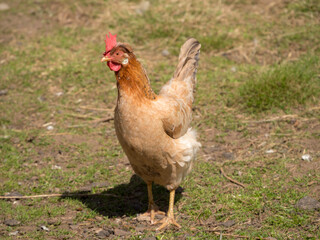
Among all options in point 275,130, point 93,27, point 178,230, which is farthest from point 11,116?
point 275,130

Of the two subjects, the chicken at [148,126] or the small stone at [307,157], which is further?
the small stone at [307,157]

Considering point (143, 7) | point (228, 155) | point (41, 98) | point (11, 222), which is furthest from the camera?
point (143, 7)

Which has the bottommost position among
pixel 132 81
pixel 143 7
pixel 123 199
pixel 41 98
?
pixel 123 199

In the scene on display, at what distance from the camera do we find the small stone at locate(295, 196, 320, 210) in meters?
3.83

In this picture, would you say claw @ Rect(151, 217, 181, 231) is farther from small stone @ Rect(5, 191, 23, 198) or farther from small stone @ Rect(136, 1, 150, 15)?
small stone @ Rect(136, 1, 150, 15)

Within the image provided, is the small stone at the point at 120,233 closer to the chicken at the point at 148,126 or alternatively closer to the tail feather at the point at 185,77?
the chicken at the point at 148,126

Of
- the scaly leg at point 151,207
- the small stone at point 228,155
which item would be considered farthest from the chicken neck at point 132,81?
the small stone at point 228,155

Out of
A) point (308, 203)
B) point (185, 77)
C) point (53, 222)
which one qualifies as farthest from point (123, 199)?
point (308, 203)

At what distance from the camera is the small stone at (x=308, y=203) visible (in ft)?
12.6

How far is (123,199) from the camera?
15.0 feet

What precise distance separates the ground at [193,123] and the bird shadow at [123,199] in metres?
0.02

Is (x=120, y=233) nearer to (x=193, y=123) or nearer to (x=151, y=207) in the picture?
(x=151, y=207)

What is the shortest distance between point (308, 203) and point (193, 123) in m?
2.32

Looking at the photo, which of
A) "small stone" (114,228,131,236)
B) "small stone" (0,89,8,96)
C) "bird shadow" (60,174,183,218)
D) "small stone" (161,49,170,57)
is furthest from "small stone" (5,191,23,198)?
"small stone" (161,49,170,57)
